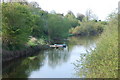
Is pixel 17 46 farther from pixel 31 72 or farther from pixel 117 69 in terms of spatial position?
pixel 117 69

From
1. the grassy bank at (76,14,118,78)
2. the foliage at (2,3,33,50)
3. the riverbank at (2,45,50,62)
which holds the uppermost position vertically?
the foliage at (2,3,33,50)

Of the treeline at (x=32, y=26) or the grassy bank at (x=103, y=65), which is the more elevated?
the treeline at (x=32, y=26)

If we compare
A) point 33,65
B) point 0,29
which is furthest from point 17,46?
point 33,65

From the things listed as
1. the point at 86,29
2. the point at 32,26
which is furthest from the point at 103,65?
the point at 86,29

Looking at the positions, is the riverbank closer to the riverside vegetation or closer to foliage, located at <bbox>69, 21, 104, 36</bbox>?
the riverside vegetation

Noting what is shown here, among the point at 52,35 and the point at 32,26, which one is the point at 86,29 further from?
the point at 32,26

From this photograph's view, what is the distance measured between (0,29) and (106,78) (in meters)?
13.7

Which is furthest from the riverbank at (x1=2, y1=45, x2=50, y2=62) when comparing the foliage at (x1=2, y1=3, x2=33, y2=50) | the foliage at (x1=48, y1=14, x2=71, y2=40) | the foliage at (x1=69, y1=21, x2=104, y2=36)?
the foliage at (x1=69, y1=21, x2=104, y2=36)

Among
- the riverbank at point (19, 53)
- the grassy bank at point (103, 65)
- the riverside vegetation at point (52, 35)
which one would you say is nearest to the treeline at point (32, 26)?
the riverside vegetation at point (52, 35)

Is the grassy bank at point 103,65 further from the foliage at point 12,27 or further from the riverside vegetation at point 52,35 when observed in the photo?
the foliage at point 12,27

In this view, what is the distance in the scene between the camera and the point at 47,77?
493 inches

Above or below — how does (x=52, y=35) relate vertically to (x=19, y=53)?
above

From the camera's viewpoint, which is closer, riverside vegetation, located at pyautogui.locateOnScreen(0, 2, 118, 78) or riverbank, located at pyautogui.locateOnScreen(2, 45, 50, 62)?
riverside vegetation, located at pyautogui.locateOnScreen(0, 2, 118, 78)

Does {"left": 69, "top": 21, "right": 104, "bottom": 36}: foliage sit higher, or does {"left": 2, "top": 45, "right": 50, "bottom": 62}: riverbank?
{"left": 69, "top": 21, "right": 104, "bottom": 36}: foliage
